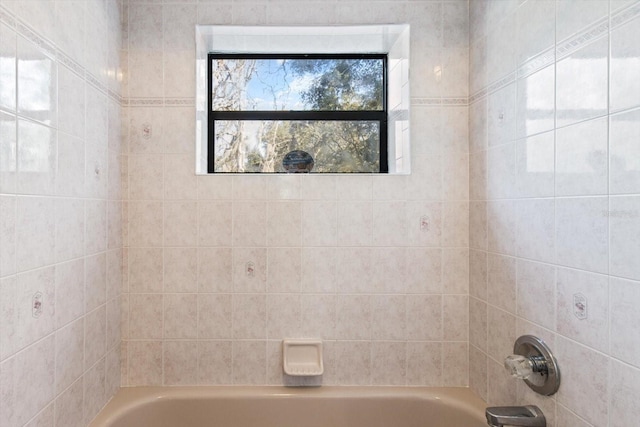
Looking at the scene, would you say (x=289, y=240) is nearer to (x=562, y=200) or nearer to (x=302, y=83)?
(x=302, y=83)

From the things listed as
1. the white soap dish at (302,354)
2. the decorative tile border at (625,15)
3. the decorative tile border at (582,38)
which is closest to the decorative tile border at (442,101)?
the decorative tile border at (582,38)

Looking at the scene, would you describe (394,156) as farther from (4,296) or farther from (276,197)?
(4,296)

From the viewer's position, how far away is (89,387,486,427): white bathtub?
1.62 meters

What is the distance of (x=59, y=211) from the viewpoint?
119cm

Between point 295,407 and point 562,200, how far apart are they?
1382mm

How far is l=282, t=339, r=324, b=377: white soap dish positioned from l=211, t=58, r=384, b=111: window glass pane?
122cm

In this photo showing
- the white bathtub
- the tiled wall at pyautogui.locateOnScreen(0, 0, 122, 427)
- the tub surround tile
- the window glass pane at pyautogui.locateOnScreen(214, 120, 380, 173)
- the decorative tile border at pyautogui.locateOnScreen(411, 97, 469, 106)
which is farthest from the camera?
the window glass pane at pyautogui.locateOnScreen(214, 120, 380, 173)

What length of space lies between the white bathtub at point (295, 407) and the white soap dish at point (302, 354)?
0.12m

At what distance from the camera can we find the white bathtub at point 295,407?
5.30 ft

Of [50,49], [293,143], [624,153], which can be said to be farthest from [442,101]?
[50,49]

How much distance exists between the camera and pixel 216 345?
66.4 inches

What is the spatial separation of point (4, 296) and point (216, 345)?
3.02 ft

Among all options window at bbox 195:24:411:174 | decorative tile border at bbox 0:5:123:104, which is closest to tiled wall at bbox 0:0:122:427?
decorative tile border at bbox 0:5:123:104

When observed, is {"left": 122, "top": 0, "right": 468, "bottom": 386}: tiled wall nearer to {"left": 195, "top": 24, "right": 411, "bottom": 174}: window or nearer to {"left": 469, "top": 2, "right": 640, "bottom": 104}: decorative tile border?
{"left": 195, "top": 24, "right": 411, "bottom": 174}: window
